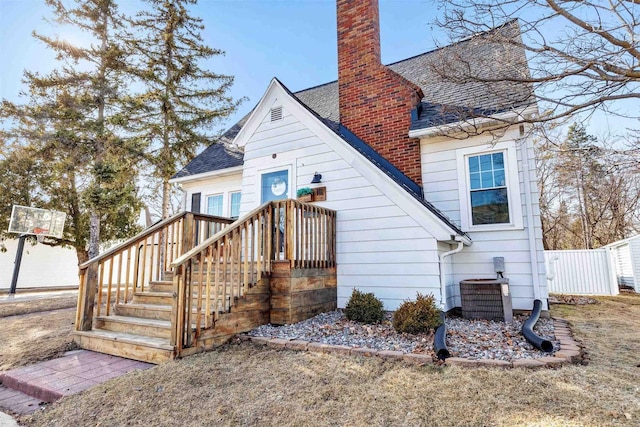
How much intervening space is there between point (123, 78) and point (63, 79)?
2490 mm

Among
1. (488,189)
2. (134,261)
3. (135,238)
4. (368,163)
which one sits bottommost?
(134,261)

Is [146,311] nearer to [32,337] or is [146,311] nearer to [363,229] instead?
[32,337]

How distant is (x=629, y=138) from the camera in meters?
5.11

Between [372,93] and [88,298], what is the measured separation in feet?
22.1

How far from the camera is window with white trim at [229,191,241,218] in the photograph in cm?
943

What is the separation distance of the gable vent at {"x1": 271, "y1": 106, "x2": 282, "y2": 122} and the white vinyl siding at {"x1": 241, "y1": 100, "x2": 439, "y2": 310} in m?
0.14

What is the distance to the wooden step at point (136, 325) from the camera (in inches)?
178

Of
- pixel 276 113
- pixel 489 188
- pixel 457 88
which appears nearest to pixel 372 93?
pixel 457 88

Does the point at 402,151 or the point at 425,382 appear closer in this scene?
the point at 425,382

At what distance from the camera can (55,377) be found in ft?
12.1

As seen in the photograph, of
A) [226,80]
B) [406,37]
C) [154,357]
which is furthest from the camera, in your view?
[226,80]

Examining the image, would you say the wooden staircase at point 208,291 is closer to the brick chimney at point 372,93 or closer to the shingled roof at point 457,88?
the brick chimney at point 372,93

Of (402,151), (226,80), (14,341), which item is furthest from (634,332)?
(226,80)

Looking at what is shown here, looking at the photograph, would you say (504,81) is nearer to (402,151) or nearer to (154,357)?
(402,151)
